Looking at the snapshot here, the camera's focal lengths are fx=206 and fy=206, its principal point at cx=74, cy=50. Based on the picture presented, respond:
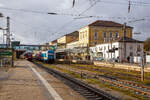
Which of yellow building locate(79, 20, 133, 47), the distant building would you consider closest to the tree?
yellow building locate(79, 20, 133, 47)

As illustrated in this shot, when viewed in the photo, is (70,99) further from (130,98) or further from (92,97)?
(130,98)

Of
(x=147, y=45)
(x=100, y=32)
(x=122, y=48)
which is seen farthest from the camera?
(x=100, y=32)

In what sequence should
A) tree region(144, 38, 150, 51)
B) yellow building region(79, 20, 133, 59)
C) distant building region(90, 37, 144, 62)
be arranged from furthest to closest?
yellow building region(79, 20, 133, 59) → tree region(144, 38, 150, 51) → distant building region(90, 37, 144, 62)

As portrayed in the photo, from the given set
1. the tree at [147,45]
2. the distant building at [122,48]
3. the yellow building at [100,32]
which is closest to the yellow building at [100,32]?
the yellow building at [100,32]

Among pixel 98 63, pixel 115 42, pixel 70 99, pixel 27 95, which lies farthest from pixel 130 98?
pixel 115 42

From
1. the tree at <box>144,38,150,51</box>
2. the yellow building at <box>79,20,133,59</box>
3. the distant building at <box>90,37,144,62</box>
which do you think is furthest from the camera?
the yellow building at <box>79,20,133,59</box>

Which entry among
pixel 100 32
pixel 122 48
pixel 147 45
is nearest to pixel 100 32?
pixel 100 32

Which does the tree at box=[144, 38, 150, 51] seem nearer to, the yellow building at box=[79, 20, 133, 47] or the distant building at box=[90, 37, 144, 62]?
the yellow building at box=[79, 20, 133, 47]

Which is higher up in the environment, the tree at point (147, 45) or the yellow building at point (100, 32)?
the yellow building at point (100, 32)

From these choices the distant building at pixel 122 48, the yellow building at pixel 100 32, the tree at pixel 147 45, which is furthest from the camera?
the yellow building at pixel 100 32

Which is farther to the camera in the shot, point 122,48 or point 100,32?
point 100,32

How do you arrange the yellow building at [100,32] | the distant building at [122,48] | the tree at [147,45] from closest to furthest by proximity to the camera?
the distant building at [122,48]
the tree at [147,45]
the yellow building at [100,32]

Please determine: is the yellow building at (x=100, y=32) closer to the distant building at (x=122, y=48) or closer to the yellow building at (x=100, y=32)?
the yellow building at (x=100, y=32)

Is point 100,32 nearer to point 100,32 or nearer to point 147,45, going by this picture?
point 100,32
